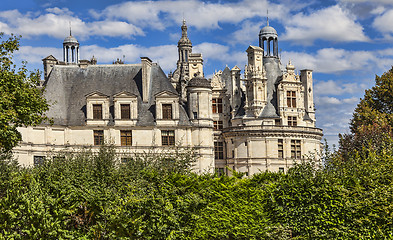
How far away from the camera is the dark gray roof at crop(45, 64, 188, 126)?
4409 centimetres

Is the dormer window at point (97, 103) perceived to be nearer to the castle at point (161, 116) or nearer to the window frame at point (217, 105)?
the castle at point (161, 116)

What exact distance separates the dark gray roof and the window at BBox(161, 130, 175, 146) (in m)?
1.27

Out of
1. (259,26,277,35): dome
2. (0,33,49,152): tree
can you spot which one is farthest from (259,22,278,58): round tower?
(0,33,49,152): tree

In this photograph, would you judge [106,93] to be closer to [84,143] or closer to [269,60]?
[84,143]

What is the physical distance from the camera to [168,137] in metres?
43.5

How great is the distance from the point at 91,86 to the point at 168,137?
8.24 meters

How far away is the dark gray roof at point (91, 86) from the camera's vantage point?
44094 mm

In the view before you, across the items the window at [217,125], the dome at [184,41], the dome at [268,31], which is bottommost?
the window at [217,125]

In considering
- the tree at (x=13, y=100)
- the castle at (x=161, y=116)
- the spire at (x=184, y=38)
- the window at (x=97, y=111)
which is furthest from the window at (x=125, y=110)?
the spire at (x=184, y=38)

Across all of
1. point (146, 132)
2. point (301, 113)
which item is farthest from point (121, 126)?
point (301, 113)

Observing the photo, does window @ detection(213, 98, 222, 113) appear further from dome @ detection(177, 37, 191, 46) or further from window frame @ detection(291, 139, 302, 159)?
dome @ detection(177, 37, 191, 46)

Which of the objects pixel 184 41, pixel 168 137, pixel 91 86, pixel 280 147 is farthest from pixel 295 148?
pixel 184 41

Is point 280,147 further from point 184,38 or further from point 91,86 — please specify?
point 184,38

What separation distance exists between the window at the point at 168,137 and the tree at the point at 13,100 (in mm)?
15859
